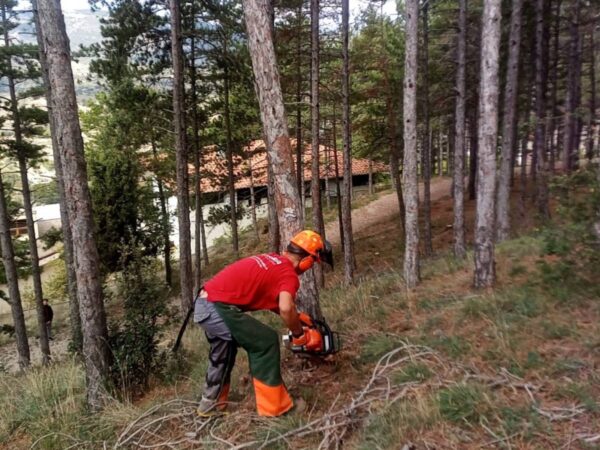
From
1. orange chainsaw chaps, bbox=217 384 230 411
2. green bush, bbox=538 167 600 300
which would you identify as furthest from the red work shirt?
green bush, bbox=538 167 600 300

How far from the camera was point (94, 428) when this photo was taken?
14.9 feet

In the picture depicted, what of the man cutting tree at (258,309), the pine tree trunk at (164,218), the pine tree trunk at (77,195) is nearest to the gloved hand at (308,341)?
the man cutting tree at (258,309)

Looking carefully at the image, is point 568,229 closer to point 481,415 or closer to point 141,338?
point 481,415

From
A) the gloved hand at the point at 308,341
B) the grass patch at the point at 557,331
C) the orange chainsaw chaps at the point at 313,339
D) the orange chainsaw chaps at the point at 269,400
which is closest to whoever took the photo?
the orange chainsaw chaps at the point at 269,400

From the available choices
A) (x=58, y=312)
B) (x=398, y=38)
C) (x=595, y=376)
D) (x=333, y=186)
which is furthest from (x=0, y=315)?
(x=595, y=376)

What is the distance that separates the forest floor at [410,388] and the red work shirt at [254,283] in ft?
3.49

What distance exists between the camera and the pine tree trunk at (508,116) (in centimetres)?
1084

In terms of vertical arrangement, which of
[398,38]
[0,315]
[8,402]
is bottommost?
[0,315]

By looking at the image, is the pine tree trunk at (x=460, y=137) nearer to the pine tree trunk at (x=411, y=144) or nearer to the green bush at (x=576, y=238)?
the pine tree trunk at (x=411, y=144)

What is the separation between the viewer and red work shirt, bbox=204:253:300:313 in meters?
3.98

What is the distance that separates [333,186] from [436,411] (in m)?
33.4

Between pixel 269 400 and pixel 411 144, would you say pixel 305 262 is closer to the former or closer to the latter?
pixel 269 400

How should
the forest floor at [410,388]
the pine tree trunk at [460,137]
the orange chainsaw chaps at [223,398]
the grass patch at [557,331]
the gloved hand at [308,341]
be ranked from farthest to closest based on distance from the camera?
the pine tree trunk at [460,137], the grass patch at [557,331], the orange chainsaw chaps at [223,398], the gloved hand at [308,341], the forest floor at [410,388]

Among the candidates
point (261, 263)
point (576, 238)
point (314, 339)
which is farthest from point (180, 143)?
point (576, 238)
